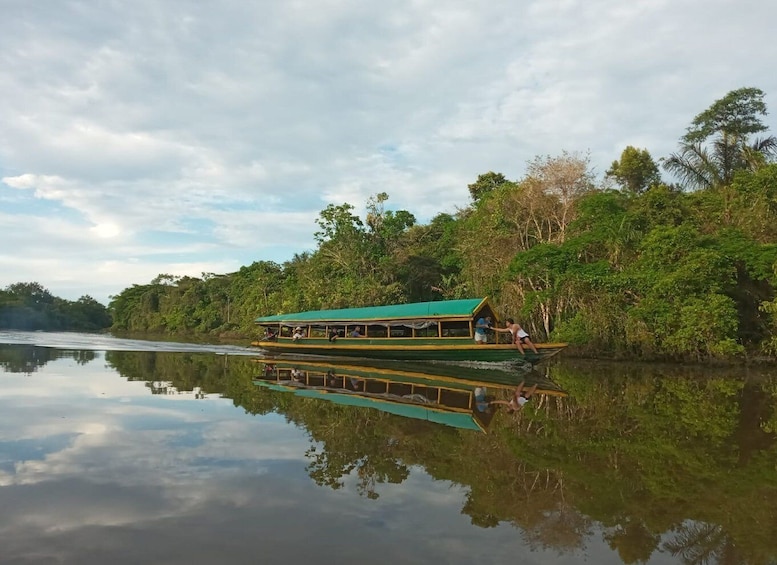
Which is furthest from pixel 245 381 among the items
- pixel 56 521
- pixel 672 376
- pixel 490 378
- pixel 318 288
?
pixel 318 288

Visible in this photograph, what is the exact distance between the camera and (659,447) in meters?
6.86

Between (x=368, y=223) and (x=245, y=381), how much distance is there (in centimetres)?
2095

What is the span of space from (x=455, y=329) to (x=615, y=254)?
743 centimetres

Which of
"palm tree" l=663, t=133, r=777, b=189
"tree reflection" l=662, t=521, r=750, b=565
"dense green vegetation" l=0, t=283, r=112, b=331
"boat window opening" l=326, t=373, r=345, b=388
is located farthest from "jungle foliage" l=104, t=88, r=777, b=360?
"dense green vegetation" l=0, t=283, r=112, b=331

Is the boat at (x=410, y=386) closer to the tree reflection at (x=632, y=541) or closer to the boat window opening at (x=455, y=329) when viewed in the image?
the boat window opening at (x=455, y=329)

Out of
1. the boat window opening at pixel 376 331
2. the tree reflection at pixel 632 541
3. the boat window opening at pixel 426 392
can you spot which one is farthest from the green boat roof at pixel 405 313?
the tree reflection at pixel 632 541

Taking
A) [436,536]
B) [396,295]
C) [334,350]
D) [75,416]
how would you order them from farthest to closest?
[396,295], [334,350], [75,416], [436,536]

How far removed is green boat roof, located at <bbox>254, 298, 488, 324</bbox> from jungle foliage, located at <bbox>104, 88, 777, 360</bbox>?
4530 millimetres

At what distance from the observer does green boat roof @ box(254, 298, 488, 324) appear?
16938 millimetres

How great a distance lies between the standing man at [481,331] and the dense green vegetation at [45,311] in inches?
2384

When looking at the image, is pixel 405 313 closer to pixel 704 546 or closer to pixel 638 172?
pixel 704 546

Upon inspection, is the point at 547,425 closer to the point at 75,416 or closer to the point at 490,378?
the point at 490,378

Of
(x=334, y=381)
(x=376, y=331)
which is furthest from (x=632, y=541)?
(x=376, y=331)

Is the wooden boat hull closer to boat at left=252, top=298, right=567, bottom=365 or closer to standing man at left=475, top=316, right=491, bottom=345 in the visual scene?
boat at left=252, top=298, right=567, bottom=365
